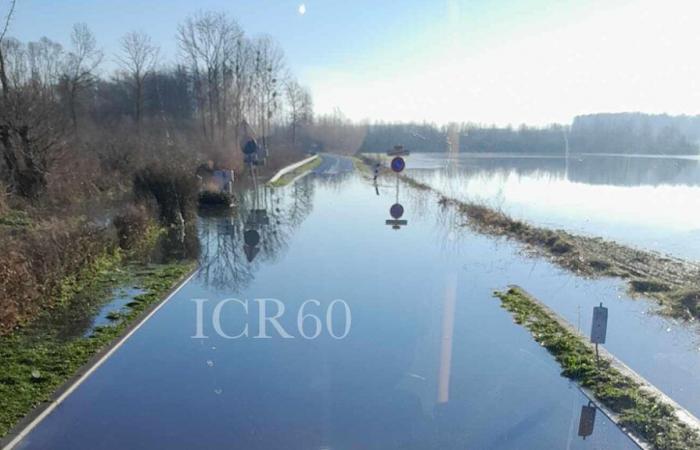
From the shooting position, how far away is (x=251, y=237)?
13492 millimetres

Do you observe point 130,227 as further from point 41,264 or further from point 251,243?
point 41,264

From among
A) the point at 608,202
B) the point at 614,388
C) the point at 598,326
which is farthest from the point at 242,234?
the point at 608,202

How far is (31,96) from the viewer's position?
15.9m

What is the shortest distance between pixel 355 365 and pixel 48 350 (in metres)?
3.78

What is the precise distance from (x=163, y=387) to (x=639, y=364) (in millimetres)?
5664

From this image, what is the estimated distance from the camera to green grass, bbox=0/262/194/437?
15.4 feet

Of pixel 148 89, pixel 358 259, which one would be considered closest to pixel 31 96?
pixel 358 259

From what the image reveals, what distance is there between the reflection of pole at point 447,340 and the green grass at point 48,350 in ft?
13.3

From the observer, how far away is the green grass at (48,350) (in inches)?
185

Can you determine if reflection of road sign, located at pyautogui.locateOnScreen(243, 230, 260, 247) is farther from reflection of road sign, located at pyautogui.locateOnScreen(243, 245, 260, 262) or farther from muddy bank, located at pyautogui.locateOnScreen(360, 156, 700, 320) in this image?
muddy bank, located at pyautogui.locateOnScreen(360, 156, 700, 320)

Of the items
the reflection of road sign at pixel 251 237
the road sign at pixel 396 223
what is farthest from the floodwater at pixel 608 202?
the reflection of road sign at pixel 251 237

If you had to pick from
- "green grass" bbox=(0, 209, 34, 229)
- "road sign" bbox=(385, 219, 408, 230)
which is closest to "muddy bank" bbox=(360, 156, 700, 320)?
"road sign" bbox=(385, 219, 408, 230)

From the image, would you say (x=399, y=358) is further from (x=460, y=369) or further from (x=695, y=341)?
(x=695, y=341)

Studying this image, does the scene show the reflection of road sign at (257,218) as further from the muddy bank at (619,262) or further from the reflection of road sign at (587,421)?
the reflection of road sign at (587,421)
